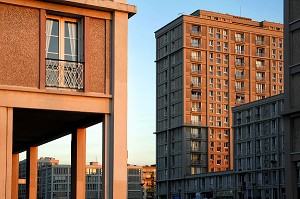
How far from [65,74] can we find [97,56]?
924mm

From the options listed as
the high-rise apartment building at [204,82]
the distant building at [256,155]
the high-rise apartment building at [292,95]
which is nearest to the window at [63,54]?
the high-rise apartment building at [292,95]

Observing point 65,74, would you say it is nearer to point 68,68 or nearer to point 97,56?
point 68,68

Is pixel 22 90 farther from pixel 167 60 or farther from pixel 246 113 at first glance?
pixel 167 60

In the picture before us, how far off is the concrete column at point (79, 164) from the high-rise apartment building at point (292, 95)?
78.8 feet

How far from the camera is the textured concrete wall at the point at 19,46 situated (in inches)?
564

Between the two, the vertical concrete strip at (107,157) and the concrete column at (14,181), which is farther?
the concrete column at (14,181)

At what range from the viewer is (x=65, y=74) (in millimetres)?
15117

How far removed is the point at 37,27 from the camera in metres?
14.8

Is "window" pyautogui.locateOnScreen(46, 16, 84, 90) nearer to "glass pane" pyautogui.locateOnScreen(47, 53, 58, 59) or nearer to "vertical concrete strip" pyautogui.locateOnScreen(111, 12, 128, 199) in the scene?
"glass pane" pyautogui.locateOnScreen(47, 53, 58, 59)

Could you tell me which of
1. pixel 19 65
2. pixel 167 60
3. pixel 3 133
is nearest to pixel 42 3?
pixel 19 65

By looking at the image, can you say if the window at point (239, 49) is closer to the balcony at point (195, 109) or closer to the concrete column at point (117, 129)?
→ the balcony at point (195, 109)

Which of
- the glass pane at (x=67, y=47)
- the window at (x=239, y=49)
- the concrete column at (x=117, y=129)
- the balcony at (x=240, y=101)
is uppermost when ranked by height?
the window at (x=239, y=49)

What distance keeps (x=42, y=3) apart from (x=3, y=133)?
3.27m

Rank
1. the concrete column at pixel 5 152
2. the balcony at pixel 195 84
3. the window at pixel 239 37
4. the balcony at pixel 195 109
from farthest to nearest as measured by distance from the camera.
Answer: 1. the window at pixel 239 37
2. the balcony at pixel 195 84
3. the balcony at pixel 195 109
4. the concrete column at pixel 5 152
